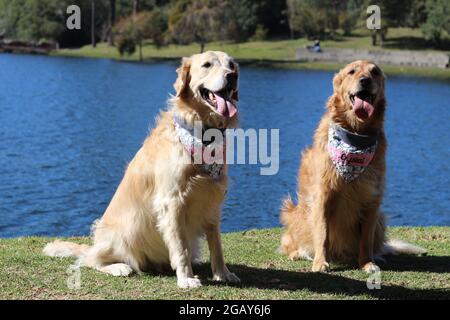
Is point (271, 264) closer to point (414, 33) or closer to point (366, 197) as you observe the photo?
point (366, 197)

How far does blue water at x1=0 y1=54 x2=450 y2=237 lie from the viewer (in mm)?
16594

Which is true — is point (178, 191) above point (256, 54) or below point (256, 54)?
above

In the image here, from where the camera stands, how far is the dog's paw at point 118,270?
6.93 metres

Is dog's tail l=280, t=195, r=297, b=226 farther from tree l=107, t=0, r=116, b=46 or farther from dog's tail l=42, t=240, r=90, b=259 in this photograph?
tree l=107, t=0, r=116, b=46

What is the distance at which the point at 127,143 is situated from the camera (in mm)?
26609

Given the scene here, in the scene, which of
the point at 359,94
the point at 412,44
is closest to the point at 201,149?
the point at 359,94

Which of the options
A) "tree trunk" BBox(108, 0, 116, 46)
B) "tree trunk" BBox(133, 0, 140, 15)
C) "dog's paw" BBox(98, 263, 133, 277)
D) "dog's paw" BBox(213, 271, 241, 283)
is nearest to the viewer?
"dog's paw" BBox(213, 271, 241, 283)

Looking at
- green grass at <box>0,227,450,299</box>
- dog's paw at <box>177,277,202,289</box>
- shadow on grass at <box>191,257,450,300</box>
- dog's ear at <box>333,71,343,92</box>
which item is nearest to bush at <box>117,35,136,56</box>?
green grass at <box>0,227,450,299</box>

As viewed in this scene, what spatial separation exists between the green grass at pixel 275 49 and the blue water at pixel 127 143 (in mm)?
18377

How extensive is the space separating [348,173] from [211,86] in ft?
6.95

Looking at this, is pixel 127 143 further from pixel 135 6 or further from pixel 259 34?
pixel 135 6

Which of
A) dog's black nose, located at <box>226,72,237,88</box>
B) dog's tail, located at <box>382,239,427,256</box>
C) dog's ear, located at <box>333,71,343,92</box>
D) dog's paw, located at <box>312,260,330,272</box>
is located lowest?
dog's tail, located at <box>382,239,427,256</box>

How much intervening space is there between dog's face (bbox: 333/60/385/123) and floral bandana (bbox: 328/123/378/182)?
8.0 inches

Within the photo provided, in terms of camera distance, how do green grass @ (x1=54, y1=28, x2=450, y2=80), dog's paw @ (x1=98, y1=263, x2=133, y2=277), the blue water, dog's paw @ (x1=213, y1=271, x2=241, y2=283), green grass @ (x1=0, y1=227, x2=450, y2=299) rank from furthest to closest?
1. green grass @ (x1=54, y1=28, x2=450, y2=80)
2. the blue water
3. dog's paw @ (x1=98, y1=263, x2=133, y2=277)
4. dog's paw @ (x1=213, y1=271, x2=241, y2=283)
5. green grass @ (x1=0, y1=227, x2=450, y2=299)
